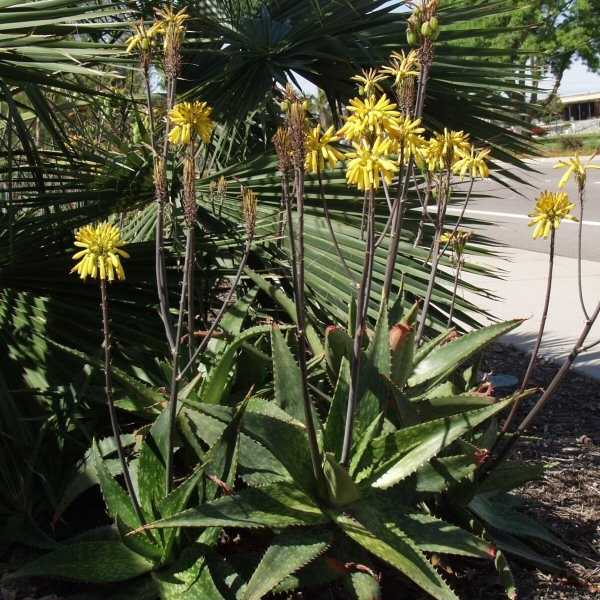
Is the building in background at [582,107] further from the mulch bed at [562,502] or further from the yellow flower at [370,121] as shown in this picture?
the yellow flower at [370,121]

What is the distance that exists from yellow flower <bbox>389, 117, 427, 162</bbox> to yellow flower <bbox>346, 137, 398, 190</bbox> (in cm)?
6

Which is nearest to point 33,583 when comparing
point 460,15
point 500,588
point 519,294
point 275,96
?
point 500,588

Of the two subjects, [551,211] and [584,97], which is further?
[584,97]

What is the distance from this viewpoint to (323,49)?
397cm

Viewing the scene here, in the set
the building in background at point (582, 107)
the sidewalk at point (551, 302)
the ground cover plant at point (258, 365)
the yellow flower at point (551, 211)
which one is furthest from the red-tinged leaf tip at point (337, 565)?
the building in background at point (582, 107)

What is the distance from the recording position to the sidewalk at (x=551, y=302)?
5.78m

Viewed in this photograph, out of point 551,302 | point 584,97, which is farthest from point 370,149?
point 584,97

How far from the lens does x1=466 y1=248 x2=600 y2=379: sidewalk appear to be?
5.78m

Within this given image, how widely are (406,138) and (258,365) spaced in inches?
45.4

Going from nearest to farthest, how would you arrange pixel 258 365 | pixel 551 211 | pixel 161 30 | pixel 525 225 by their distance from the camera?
1. pixel 161 30
2. pixel 551 211
3. pixel 258 365
4. pixel 525 225

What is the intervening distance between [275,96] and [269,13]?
0.43 m

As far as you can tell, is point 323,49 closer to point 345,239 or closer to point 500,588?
point 345,239

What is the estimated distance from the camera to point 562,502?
330cm

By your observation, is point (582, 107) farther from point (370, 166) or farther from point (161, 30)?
point (370, 166)
